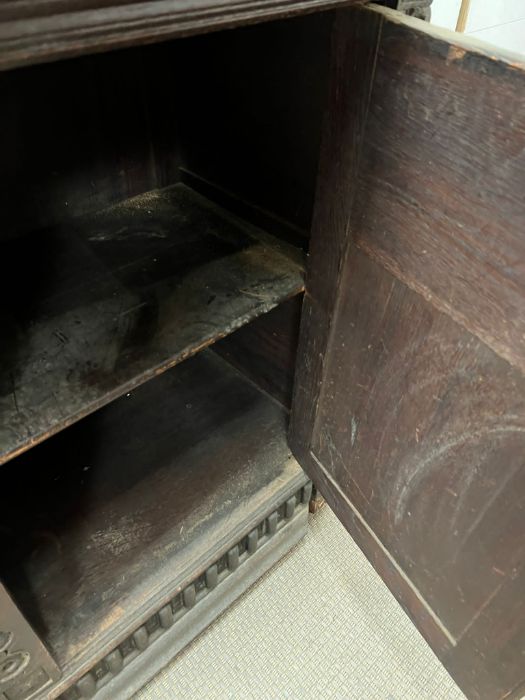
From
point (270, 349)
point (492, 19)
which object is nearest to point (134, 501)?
point (270, 349)

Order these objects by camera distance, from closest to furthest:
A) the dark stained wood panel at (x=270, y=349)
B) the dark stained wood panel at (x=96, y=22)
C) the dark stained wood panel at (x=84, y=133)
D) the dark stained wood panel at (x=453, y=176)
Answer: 1. the dark stained wood panel at (x=96, y=22)
2. the dark stained wood panel at (x=453, y=176)
3. the dark stained wood panel at (x=84, y=133)
4. the dark stained wood panel at (x=270, y=349)

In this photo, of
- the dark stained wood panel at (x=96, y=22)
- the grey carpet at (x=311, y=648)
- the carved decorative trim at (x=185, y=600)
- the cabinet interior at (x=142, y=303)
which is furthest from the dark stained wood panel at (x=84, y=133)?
the grey carpet at (x=311, y=648)

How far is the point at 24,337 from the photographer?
0.70 m

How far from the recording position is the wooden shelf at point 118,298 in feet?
2.10

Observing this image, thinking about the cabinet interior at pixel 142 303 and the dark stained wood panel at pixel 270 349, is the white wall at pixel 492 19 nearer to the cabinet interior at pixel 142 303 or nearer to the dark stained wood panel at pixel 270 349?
the cabinet interior at pixel 142 303

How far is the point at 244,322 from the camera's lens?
0.74m

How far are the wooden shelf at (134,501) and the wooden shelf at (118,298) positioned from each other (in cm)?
36

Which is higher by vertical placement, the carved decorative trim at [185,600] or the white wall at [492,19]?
the white wall at [492,19]

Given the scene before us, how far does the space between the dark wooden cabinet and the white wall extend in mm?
507

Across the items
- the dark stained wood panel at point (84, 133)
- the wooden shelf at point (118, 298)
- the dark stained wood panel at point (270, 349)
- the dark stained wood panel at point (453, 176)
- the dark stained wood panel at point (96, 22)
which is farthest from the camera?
the dark stained wood panel at point (270, 349)

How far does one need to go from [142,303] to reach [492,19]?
40.0 inches

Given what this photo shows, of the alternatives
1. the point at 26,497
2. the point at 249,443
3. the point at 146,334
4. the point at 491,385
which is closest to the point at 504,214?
the point at 491,385

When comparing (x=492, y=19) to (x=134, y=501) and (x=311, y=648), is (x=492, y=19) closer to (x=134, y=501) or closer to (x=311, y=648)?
(x=134, y=501)

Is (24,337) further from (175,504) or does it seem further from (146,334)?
(175,504)
